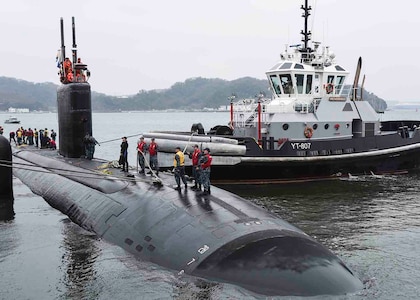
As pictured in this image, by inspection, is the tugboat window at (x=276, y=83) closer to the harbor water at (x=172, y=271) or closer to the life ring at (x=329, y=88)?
the life ring at (x=329, y=88)

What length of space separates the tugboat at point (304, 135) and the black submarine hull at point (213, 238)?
35.0ft

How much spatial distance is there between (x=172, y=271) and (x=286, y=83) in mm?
23572

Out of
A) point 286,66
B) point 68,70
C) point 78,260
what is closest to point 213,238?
point 78,260

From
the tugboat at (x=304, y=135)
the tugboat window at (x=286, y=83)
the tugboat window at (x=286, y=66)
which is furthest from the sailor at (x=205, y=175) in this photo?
the tugboat window at (x=286, y=83)

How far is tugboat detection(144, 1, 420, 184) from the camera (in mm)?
27516

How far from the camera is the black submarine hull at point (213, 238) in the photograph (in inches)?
412

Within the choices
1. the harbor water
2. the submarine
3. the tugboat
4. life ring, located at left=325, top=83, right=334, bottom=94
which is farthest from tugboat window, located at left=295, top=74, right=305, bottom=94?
the submarine

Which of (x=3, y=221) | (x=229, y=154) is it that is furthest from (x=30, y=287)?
(x=229, y=154)

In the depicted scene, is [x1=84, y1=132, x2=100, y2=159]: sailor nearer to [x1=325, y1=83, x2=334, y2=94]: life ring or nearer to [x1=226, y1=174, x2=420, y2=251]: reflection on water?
[x1=226, y1=174, x2=420, y2=251]: reflection on water

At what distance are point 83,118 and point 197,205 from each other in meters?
10.4

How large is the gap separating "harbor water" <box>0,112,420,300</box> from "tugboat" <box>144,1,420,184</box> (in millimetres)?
2906

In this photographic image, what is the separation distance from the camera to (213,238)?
37.9 feet

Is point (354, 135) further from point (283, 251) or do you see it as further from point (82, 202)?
point (283, 251)

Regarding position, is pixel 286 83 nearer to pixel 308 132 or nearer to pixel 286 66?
pixel 286 66
